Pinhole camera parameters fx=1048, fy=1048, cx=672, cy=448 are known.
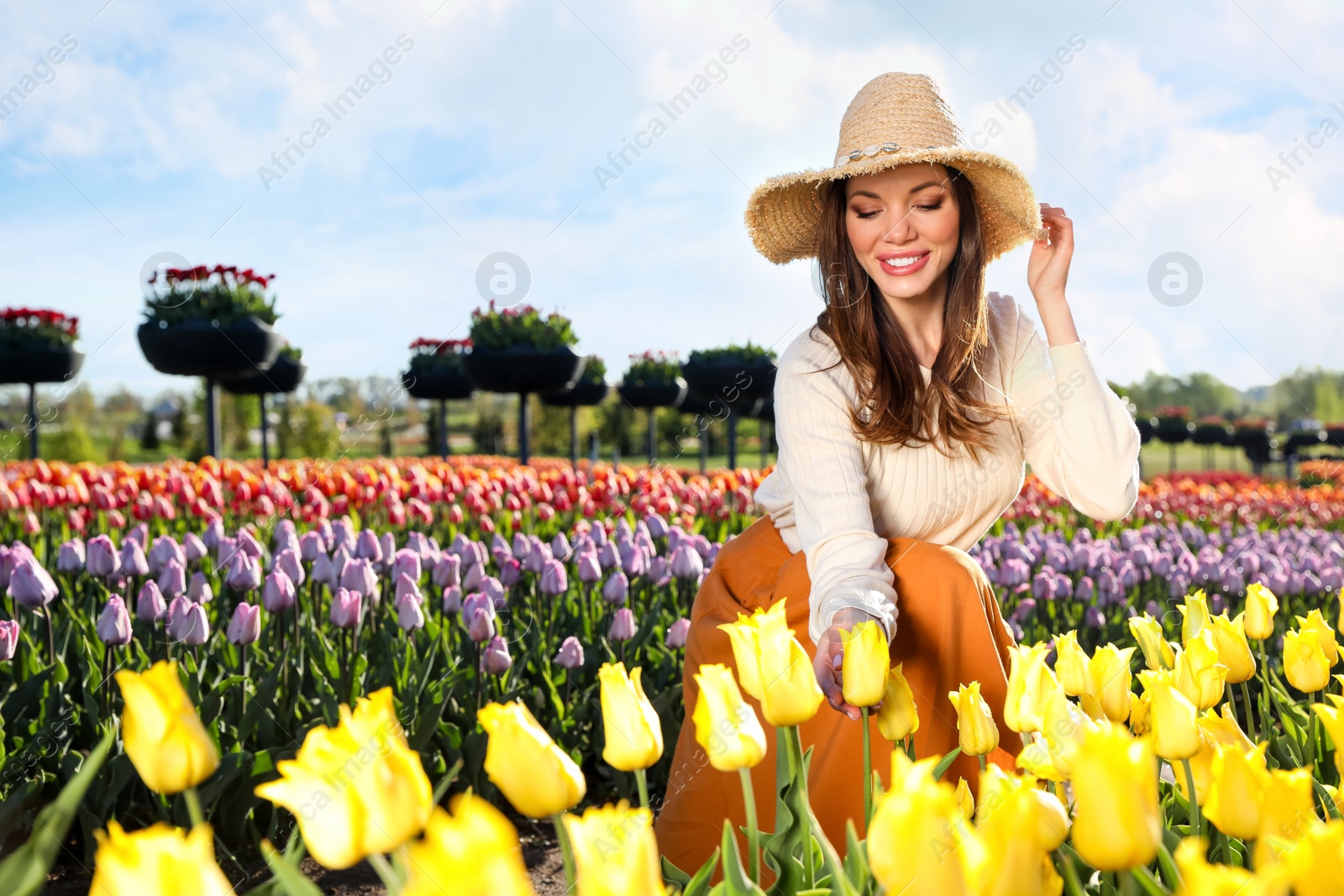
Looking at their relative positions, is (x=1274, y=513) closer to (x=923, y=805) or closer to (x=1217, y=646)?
(x=1217, y=646)

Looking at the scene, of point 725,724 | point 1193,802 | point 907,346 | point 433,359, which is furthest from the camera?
point 433,359

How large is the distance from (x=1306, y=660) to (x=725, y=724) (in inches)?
38.9

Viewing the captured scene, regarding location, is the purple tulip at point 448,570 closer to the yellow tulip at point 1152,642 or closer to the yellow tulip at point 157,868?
the yellow tulip at point 1152,642

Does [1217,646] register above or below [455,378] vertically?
below

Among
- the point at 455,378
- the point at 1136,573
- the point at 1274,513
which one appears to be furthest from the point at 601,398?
the point at 1136,573

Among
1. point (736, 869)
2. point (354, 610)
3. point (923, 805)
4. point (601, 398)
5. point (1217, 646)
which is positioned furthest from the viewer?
point (601, 398)

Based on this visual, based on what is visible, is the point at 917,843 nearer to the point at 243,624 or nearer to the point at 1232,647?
the point at 1232,647

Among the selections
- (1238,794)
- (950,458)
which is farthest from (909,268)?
(1238,794)

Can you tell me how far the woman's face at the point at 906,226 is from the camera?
2.25 metres

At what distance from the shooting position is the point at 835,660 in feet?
5.40

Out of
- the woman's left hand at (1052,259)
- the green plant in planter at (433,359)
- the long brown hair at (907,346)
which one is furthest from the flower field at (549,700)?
the green plant in planter at (433,359)

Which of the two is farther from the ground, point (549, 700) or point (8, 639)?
point (8, 639)

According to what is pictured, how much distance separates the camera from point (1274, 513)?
8.01 m

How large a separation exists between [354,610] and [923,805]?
7.79 feet
